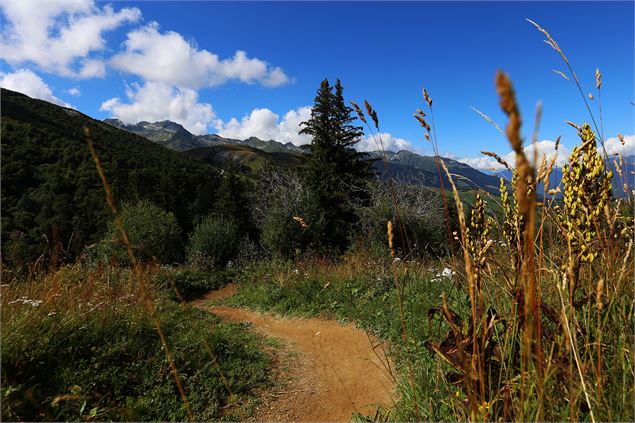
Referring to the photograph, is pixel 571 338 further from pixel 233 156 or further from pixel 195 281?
pixel 233 156

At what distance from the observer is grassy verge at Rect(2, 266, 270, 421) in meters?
2.84

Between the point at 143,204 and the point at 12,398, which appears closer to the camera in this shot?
the point at 12,398

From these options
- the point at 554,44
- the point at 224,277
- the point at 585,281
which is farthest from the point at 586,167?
the point at 224,277

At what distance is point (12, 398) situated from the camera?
8.54ft

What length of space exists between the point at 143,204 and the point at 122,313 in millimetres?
13147

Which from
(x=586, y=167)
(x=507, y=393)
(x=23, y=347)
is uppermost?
(x=586, y=167)

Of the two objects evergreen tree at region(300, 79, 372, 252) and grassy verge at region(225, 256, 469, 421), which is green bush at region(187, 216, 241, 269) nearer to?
grassy verge at region(225, 256, 469, 421)

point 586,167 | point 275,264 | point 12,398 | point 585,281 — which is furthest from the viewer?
point 275,264

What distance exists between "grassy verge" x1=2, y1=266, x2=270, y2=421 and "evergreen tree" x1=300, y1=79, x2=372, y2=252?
770 inches

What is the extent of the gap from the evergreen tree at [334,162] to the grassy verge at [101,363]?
19.6 metres

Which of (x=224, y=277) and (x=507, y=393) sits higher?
(x=507, y=393)

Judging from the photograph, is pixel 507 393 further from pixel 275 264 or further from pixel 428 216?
pixel 428 216

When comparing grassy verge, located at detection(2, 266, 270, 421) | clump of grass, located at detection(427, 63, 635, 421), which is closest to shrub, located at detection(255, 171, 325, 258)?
grassy verge, located at detection(2, 266, 270, 421)

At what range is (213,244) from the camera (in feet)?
48.4
